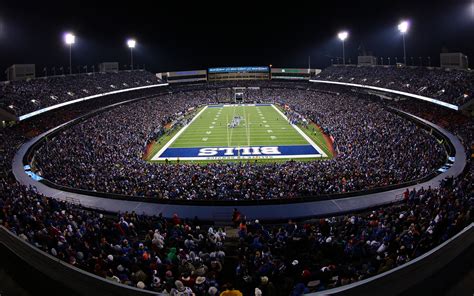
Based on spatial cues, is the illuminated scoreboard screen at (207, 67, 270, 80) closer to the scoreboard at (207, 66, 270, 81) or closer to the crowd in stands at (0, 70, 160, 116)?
the scoreboard at (207, 66, 270, 81)

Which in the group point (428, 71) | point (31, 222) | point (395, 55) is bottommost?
point (31, 222)

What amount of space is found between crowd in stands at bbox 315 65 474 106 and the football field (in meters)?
11.5

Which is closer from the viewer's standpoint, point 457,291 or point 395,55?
point 457,291

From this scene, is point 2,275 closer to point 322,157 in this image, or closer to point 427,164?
point 427,164

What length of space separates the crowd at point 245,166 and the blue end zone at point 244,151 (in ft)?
8.73

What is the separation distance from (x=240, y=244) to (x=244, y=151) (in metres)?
23.6

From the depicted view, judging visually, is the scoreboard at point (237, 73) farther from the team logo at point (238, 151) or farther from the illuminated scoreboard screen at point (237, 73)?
the team logo at point (238, 151)

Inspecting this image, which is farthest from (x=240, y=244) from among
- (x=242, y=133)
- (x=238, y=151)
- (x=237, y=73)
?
(x=237, y=73)

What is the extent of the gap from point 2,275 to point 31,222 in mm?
3481

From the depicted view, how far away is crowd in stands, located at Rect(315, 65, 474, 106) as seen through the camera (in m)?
31.5

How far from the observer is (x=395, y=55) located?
2721 inches

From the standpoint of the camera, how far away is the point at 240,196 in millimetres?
16688

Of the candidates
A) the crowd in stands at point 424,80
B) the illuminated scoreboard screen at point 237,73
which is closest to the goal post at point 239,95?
the illuminated scoreboard screen at point 237,73

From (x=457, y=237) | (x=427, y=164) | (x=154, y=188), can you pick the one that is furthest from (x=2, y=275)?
(x=427, y=164)
